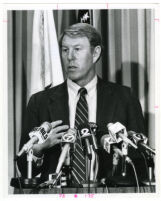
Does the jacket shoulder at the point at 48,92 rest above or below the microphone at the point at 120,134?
above

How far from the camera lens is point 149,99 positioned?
62.4 inches

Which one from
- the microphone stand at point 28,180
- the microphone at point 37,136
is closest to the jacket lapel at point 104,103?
the microphone at point 37,136

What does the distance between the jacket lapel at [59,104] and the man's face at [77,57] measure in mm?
76

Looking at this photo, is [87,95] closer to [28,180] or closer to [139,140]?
[139,140]

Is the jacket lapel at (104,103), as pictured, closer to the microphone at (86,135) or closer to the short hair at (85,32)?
the microphone at (86,135)

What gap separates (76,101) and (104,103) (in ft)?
0.42

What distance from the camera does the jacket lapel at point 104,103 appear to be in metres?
1.58

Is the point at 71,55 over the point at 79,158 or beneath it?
over

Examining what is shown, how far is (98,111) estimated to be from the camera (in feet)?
5.21

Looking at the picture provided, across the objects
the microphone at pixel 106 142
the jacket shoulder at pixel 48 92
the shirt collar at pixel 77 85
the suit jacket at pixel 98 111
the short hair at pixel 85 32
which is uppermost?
the short hair at pixel 85 32

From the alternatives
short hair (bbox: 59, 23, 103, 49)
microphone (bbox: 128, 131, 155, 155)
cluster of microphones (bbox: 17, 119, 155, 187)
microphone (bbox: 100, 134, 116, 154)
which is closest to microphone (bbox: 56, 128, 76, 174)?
cluster of microphones (bbox: 17, 119, 155, 187)

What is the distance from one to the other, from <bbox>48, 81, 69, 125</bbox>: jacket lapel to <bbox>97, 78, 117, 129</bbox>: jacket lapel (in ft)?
0.49

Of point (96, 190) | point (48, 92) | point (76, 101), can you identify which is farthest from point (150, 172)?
point (48, 92)

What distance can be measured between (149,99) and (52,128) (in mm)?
457
